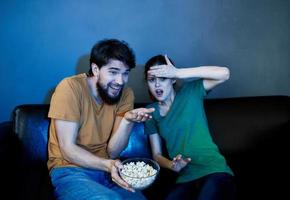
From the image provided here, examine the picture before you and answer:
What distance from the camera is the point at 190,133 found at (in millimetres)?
1760

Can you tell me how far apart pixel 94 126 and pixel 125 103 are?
0.24m

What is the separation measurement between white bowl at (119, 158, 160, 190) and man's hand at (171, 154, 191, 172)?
9cm

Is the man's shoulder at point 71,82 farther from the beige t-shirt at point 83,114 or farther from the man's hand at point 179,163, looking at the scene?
the man's hand at point 179,163

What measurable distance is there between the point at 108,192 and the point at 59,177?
307mm

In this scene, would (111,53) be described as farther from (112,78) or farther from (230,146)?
(230,146)

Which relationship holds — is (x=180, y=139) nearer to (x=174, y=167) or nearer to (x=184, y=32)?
(x=174, y=167)

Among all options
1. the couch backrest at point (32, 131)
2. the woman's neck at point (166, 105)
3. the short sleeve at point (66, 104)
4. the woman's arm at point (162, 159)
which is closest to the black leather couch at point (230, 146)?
the couch backrest at point (32, 131)

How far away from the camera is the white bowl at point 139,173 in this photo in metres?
1.45

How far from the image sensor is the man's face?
1.67 m

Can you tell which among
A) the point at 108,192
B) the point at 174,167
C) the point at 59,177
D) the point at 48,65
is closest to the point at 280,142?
the point at 174,167

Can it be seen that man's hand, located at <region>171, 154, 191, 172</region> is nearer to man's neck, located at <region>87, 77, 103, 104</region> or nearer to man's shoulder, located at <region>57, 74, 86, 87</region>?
man's neck, located at <region>87, 77, 103, 104</region>

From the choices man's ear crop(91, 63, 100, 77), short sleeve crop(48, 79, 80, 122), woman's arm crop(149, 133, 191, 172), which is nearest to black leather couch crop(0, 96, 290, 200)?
woman's arm crop(149, 133, 191, 172)

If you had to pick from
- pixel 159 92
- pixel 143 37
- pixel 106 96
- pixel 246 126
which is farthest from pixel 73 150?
pixel 246 126

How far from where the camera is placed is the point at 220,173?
5.36ft
